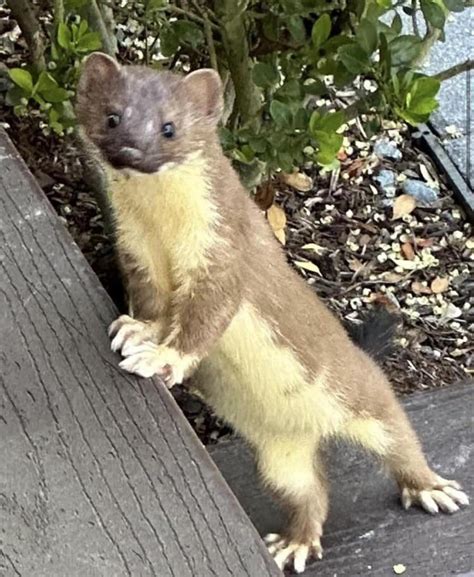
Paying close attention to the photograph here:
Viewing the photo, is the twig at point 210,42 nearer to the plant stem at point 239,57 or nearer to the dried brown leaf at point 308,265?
the plant stem at point 239,57

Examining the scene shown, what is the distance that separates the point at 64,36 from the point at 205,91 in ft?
2.23

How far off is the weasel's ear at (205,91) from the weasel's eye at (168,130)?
0.23 feet

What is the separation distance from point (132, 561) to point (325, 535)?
2.58 ft

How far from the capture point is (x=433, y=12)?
2197 mm

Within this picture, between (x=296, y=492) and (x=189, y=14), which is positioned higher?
(x=189, y=14)

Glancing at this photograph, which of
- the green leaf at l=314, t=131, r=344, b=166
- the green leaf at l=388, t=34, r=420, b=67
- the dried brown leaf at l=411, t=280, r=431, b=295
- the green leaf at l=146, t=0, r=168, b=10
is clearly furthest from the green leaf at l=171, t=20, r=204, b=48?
the dried brown leaf at l=411, t=280, r=431, b=295

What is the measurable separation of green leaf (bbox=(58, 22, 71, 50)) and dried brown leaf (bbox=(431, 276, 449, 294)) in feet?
4.02

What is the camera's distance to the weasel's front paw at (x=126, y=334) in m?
1.59

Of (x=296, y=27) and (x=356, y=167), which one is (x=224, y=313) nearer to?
(x=296, y=27)

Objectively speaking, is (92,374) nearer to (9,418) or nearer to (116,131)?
(9,418)

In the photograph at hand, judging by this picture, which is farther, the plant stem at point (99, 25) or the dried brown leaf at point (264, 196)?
the dried brown leaf at point (264, 196)

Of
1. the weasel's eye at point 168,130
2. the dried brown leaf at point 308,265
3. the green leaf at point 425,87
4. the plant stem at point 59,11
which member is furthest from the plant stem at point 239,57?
the weasel's eye at point 168,130

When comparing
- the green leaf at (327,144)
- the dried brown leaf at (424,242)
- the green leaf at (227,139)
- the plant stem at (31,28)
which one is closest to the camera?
the green leaf at (327,144)

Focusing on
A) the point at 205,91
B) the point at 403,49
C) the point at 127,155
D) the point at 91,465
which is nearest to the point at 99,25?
the point at 403,49
